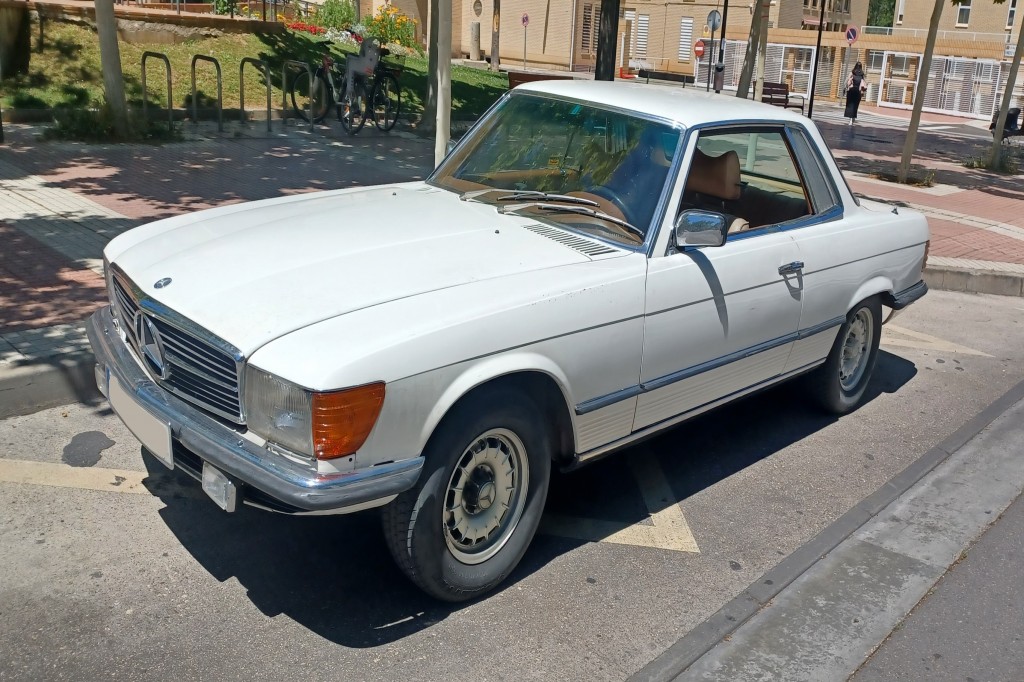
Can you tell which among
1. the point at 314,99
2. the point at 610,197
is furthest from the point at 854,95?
the point at 610,197

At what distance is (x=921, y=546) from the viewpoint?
14.6ft

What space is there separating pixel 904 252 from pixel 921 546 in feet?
6.47

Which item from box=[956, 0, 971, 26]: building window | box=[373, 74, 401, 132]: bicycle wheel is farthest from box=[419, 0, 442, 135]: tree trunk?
box=[956, 0, 971, 26]: building window

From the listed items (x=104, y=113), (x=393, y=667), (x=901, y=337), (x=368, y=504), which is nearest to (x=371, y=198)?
(x=368, y=504)

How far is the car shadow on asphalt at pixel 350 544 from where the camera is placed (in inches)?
A: 143

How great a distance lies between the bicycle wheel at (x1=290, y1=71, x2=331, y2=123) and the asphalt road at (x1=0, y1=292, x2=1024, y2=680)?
1065cm

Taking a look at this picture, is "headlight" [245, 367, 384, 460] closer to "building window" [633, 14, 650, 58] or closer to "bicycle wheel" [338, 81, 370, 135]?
"bicycle wheel" [338, 81, 370, 135]

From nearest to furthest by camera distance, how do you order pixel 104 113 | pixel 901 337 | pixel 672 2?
pixel 901 337
pixel 104 113
pixel 672 2

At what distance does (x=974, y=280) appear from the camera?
932 centimetres

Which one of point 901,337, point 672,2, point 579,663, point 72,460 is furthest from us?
point 672,2

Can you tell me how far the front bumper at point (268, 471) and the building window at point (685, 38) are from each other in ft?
158

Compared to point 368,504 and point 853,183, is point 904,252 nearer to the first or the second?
point 368,504

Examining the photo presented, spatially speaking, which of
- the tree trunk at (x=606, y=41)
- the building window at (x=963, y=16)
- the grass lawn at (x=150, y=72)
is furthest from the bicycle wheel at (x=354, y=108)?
the building window at (x=963, y=16)

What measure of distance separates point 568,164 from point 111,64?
8.93 metres
